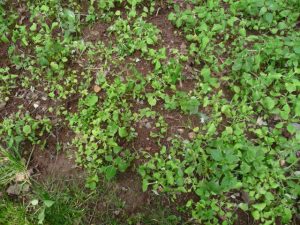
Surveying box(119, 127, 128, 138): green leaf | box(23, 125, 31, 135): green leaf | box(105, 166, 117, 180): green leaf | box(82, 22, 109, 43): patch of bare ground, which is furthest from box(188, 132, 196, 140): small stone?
box(23, 125, 31, 135): green leaf

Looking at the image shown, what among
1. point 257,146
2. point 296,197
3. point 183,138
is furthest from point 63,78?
point 296,197

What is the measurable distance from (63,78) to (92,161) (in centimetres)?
96

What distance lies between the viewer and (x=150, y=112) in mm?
3469

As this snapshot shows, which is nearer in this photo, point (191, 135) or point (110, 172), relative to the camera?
point (110, 172)

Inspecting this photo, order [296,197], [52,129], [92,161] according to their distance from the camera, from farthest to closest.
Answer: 1. [52,129]
2. [92,161]
3. [296,197]

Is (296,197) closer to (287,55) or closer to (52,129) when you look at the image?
(287,55)

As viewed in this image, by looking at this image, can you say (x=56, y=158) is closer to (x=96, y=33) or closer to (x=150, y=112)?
(x=150, y=112)

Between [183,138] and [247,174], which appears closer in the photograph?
[247,174]

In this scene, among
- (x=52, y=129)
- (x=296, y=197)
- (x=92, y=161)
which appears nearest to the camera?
(x=296, y=197)

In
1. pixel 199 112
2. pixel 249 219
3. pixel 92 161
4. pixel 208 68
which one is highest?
pixel 208 68

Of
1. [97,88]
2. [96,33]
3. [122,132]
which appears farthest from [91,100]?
[96,33]

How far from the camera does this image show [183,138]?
3.38 meters

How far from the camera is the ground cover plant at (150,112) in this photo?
123 inches

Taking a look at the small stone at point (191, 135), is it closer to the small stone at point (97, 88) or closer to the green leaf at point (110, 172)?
the green leaf at point (110, 172)
